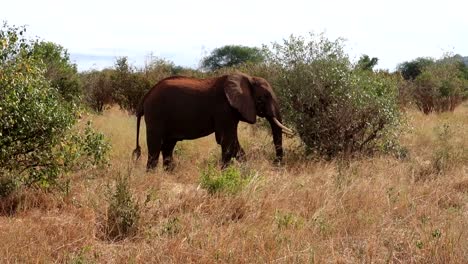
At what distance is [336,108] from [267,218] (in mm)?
4166

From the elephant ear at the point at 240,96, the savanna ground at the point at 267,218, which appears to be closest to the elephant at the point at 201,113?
the elephant ear at the point at 240,96

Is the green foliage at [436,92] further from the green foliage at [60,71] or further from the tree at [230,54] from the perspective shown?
the tree at [230,54]

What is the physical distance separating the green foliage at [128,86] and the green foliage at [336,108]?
1157cm

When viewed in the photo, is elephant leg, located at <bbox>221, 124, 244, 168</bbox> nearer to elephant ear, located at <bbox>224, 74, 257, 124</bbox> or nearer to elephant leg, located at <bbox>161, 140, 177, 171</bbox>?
elephant ear, located at <bbox>224, 74, 257, 124</bbox>

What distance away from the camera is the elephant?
8.99m

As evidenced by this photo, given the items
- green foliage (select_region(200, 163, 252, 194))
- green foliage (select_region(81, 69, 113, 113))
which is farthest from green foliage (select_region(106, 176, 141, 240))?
green foliage (select_region(81, 69, 113, 113))

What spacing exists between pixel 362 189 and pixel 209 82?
156 inches

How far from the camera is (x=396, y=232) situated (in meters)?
4.91

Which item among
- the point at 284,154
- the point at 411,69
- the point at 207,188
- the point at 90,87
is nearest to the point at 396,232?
the point at 207,188

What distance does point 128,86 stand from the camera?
21.2m

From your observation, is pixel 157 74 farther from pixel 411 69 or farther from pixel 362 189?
pixel 411 69

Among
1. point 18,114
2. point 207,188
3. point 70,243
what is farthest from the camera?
point 207,188

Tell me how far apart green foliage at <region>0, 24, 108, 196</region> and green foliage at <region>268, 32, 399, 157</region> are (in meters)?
4.25

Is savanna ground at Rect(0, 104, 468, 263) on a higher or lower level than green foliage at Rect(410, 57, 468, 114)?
lower
